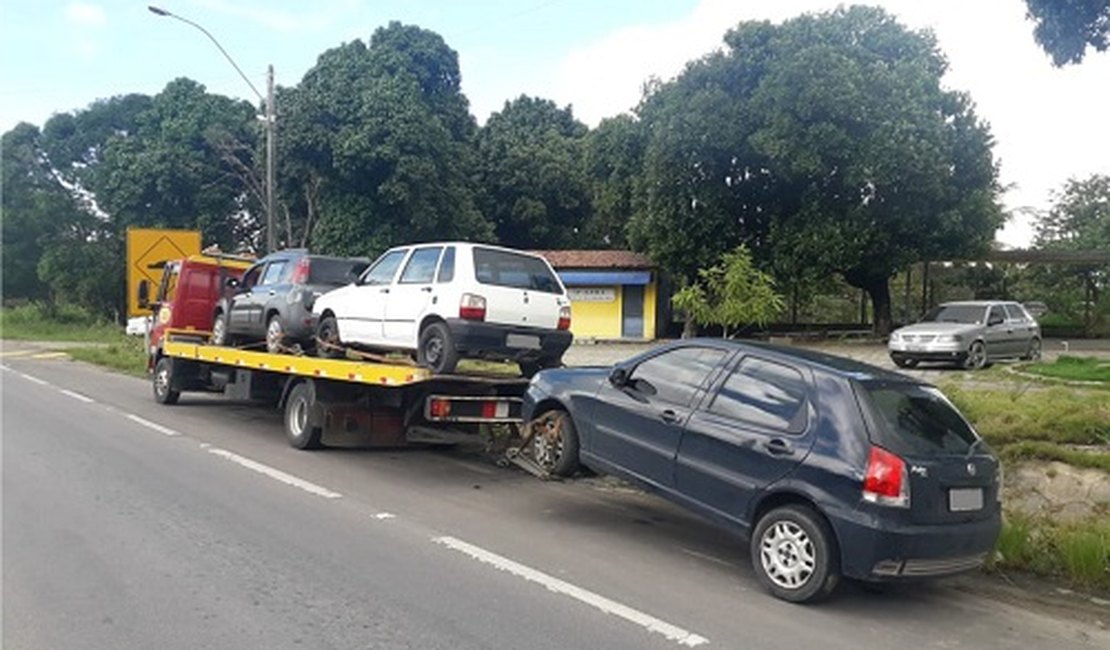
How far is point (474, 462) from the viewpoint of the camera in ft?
34.4

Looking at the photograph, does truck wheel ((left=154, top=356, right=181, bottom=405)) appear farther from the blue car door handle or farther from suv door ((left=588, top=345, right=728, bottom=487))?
the blue car door handle

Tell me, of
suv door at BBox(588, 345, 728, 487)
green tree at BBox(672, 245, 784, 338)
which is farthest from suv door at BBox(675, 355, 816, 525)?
green tree at BBox(672, 245, 784, 338)

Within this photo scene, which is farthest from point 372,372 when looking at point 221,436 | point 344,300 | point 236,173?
point 236,173

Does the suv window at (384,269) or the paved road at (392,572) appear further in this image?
the suv window at (384,269)

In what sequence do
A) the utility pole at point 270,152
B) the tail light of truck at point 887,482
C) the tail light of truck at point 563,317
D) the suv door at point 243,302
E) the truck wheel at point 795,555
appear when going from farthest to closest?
the utility pole at point 270,152
the suv door at point 243,302
the tail light of truck at point 563,317
the truck wheel at point 795,555
the tail light of truck at point 887,482

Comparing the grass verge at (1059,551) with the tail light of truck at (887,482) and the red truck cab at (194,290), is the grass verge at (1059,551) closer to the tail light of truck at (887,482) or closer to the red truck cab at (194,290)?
the tail light of truck at (887,482)

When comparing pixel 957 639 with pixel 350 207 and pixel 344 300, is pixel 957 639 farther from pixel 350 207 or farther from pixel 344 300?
pixel 350 207

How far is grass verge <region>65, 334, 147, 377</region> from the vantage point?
24.1 meters

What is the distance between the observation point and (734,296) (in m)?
25.3

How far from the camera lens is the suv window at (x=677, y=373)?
22.0ft

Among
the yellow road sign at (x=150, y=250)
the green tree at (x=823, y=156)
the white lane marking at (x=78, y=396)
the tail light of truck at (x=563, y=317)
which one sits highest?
the green tree at (x=823, y=156)

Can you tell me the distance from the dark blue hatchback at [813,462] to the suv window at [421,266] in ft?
11.4

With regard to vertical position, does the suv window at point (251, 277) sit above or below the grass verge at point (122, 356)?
above

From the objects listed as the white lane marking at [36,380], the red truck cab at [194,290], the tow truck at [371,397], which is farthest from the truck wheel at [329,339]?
the white lane marking at [36,380]
